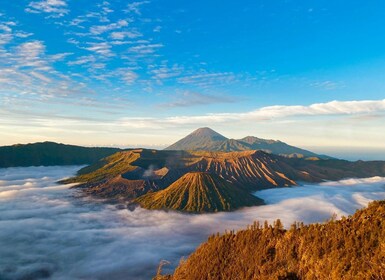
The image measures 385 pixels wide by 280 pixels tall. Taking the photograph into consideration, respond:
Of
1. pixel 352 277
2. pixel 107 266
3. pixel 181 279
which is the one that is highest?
pixel 352 277

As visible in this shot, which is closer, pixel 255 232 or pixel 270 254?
pixel 270 254

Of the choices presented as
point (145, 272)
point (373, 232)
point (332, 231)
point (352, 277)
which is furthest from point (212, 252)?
point (145, 272)

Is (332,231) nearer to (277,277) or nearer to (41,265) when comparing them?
(277,277)

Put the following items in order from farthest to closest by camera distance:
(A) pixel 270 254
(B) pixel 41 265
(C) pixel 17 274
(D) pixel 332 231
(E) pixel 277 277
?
(B) pixel 41 265, (C) pixel 17 274, (A) pixel 270 254, (D) pixel 332 231, (E) pixel 277 277

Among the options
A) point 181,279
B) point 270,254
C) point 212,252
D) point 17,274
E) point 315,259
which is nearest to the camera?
point 315,259

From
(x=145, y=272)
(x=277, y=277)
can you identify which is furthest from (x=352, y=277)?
(x=145, y=272)

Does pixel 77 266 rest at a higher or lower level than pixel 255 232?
lower

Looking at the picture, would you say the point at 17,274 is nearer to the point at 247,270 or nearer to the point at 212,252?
the point at 212,252
